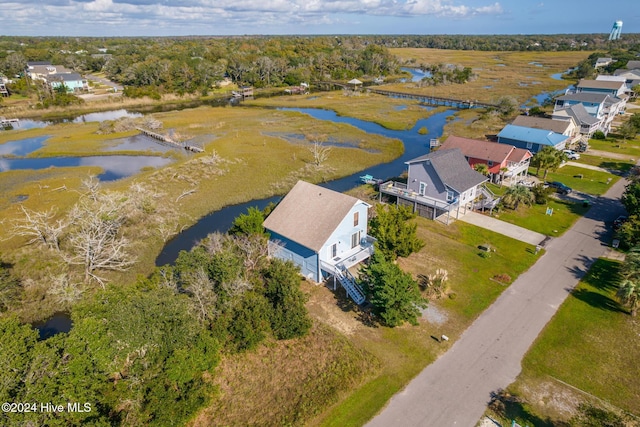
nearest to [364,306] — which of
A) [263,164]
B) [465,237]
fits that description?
[465,237]

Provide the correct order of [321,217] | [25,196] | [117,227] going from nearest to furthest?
[321,217] → [117,227] → [25,196]

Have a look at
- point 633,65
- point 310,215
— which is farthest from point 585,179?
point 633,65

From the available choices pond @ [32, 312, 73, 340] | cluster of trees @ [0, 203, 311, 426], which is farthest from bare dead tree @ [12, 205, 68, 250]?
cluster of trees @ [0, 203, 311, 426]

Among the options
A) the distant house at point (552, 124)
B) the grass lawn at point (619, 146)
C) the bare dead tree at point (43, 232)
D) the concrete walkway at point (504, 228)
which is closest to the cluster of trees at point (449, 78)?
the grass lawn at point (619, 146)

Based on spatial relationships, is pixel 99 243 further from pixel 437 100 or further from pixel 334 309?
pixel 437 100

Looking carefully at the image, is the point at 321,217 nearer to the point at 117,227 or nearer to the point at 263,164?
the point at 117,227

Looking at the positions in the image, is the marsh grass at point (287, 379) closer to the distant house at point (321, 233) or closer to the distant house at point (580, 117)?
the distant house at point (321, 233)
